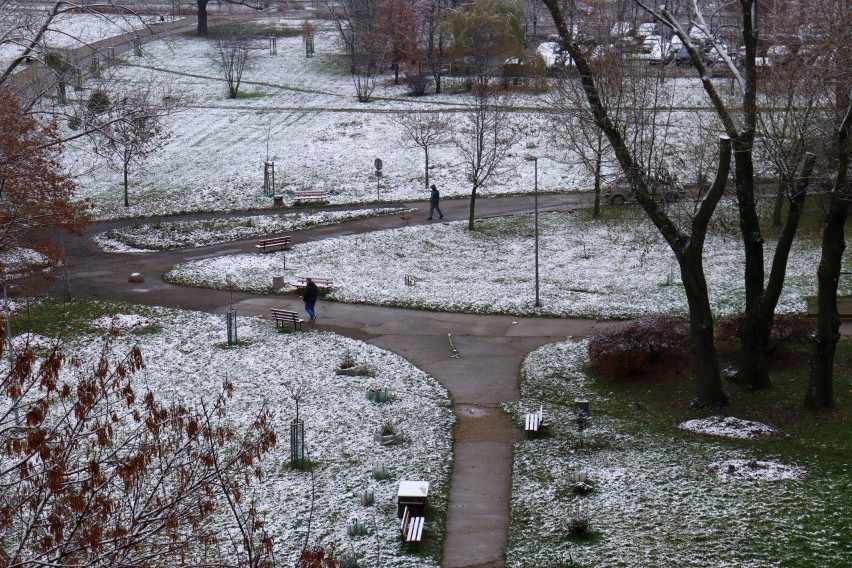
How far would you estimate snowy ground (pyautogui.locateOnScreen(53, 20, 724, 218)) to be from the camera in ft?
143

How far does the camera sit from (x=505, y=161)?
47.0 m

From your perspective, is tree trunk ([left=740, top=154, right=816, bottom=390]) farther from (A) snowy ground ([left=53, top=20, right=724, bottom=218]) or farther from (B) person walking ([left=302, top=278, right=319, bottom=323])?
(A) snowy ground ([left=53, top=20, right=724, bottom=218])

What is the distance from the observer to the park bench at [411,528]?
14.0m

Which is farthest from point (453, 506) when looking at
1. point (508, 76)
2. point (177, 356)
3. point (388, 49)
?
point (388, 49)

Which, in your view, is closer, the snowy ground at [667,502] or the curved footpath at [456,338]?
the snowy ground at [667,502]

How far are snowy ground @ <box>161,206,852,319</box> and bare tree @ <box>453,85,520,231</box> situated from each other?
206cm

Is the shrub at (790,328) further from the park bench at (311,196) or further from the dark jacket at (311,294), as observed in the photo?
the park bench at (311,196)

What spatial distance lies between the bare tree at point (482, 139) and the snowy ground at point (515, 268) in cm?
206

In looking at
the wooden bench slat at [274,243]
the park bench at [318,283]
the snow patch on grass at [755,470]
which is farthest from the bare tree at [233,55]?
the snow patch on grass at [755,470]

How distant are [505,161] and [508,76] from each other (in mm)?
11103

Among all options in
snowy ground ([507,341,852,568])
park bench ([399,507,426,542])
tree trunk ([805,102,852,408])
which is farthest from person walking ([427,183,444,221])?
park bench ([399,507,426,542])

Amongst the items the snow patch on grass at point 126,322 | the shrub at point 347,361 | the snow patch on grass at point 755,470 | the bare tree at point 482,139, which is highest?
the bare tree at point 482,139

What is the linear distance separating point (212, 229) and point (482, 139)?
11.4 m

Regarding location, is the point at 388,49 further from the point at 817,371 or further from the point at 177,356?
the point at 817,371
